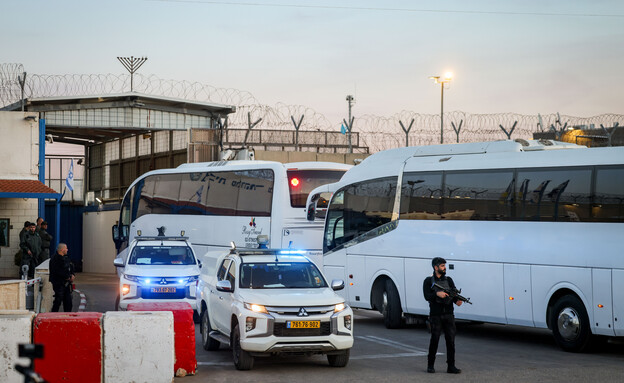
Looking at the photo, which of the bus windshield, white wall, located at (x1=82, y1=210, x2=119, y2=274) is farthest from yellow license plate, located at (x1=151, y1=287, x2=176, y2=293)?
white wall, located at (x1=82, y1=210, x2=119, y2=274)

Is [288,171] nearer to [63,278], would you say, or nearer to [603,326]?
[63,278]

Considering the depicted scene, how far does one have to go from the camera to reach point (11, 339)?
11.1 meters

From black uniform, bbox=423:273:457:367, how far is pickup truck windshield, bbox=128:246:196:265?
9.13 metres

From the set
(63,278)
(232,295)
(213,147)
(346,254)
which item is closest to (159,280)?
(63,278)

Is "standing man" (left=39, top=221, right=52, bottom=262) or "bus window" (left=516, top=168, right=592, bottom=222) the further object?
"standing man" (left=39, top=221, right=52, bottom=262)

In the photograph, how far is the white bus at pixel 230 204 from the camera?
2480 cm

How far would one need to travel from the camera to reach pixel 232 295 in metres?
14.0

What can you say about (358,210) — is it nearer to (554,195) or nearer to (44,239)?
(554,195)

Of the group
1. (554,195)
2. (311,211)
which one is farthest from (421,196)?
(311,211)

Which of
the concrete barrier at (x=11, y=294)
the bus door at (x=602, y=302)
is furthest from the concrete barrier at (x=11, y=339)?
the bus door at (x=602, y=302)

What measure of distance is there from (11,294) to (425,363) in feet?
27.7

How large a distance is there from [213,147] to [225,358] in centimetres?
2334

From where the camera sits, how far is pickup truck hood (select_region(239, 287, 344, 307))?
1322 cm

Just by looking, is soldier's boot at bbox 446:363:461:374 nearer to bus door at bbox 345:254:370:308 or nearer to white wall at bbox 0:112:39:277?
bus door at bbox 345:254:370:308
